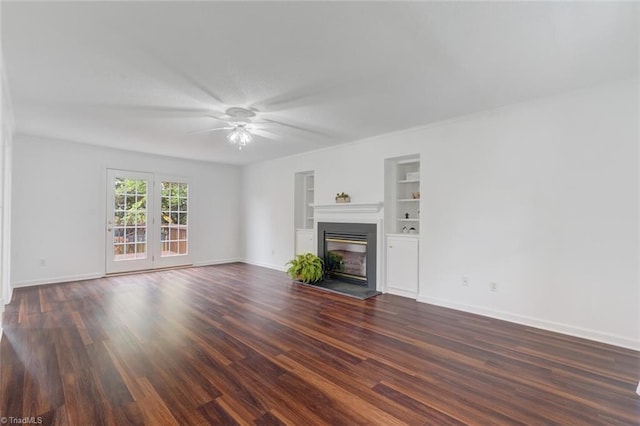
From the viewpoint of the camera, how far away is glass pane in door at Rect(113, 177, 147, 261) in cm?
587

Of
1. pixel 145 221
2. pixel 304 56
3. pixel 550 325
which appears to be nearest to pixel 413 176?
pixel 550 325

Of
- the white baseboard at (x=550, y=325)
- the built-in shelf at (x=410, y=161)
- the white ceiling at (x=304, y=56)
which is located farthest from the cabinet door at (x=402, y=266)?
the white ceiling at (x=304, y=56)

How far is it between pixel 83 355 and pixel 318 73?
3.13 m

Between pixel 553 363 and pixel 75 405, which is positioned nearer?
pixel 75 405

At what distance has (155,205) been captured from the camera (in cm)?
634

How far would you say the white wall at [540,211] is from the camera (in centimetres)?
284

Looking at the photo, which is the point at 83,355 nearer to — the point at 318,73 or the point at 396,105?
the point at 318,73

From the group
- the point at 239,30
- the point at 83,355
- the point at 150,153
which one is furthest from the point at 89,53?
the point at 150,153

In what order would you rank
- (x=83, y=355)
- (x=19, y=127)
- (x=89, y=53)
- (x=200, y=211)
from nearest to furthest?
(x=89, y=53) < (x=83, y=355) < (x=19, y=127) < (x=200, y=211)

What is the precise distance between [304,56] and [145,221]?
5295mm

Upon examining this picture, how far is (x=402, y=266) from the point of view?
4.57 metres

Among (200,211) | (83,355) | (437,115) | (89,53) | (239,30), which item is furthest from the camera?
(200,211)

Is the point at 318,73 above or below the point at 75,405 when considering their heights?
above

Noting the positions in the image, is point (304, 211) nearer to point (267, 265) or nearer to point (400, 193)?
point (267, 265)
